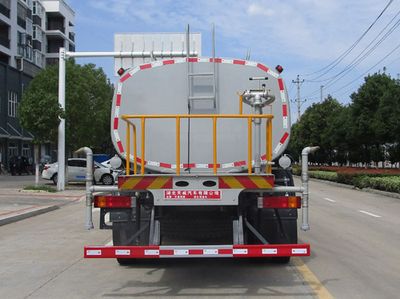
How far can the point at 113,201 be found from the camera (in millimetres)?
6984

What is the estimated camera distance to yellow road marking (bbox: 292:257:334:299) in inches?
268

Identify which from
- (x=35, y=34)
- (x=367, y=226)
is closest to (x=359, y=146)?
(x=367, y=226)

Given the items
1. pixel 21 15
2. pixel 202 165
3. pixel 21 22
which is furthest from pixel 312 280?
pixel 21 15

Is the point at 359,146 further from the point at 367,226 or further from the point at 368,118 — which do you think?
the point at 367,226

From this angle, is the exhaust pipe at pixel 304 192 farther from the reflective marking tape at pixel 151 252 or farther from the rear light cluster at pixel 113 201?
the rear light cluster at pixel 113 201

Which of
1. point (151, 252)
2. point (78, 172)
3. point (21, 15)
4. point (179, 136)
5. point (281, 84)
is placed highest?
point (21, 15)

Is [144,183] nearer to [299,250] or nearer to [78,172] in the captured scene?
[299,250]

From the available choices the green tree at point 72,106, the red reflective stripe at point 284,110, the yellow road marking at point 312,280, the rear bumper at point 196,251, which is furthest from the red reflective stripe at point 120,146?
the green tree at point 72,106

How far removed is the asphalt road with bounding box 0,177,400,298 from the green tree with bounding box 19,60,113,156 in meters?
15.3

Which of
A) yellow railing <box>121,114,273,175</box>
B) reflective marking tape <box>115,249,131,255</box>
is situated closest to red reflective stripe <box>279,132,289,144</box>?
yellow railing <box>121,114,273,175</box>

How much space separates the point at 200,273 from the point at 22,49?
59.5 m

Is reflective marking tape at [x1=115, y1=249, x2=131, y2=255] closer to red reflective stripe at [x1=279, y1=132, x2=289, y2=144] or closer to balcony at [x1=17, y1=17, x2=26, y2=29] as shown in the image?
red reflective stripe at [x1=279, y1=132, x2=289, y2=144]

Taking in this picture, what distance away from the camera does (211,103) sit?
782 centimetres

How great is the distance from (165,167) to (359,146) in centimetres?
3400
